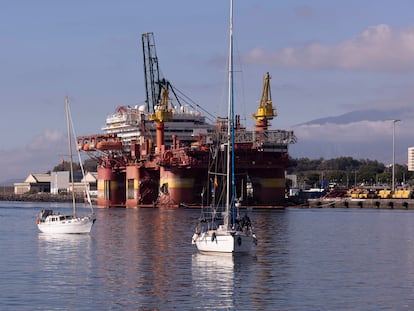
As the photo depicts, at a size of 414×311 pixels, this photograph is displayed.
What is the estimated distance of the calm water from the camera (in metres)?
38.1

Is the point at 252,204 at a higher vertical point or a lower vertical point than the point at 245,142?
lower

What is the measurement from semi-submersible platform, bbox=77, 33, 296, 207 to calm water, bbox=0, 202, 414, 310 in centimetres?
4086

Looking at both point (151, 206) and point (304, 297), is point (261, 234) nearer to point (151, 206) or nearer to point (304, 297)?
point (304, 297)

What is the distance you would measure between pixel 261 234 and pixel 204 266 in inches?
1075

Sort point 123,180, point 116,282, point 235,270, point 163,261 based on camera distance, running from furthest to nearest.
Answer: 1. point 123,180
2. point 163,261
3. point 235,270
4. point 116,282

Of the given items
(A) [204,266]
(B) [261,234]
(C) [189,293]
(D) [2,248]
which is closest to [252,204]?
(B) [261,234]

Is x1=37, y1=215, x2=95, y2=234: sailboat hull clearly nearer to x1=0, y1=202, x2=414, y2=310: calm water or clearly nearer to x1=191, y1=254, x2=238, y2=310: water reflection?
x1=0, y1=202, x2=414, y2=310: calm water

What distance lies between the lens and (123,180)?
160 metres

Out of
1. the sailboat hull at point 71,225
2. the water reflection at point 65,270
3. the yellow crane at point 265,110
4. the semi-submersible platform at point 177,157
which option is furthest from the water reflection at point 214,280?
the yellow crane at point 265,110

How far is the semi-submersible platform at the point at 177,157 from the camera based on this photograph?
12731 cm

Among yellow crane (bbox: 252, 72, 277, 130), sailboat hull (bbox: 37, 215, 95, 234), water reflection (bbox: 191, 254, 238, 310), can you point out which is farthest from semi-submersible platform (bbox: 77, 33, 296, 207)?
water reflection (bbox: 191, 254, 238, 310)

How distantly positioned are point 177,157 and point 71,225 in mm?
56606

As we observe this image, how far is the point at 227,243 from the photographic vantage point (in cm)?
5103

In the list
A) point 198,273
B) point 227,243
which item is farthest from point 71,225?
point 198,273
